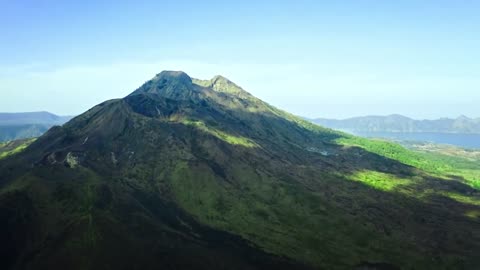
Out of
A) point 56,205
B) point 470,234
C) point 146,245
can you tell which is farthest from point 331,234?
point 56,205

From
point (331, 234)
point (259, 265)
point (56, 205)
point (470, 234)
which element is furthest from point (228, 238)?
point (470, 234)

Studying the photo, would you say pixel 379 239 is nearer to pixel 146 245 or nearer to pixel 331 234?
pixel 331 234

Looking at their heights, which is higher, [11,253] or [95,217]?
[95,217]

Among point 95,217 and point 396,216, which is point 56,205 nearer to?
point 95,217

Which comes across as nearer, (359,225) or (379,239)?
(379,239)

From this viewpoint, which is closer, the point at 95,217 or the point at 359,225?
the point at 95,217

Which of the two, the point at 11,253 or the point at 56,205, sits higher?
the point at 56,205

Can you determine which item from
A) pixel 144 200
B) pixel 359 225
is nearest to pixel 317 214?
pixel 359 225

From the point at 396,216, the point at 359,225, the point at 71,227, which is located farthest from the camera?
the point at 396,216

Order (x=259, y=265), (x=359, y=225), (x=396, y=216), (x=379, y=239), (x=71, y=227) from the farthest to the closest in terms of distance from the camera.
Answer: (x=396, y=216), (x=359, y=225), (x=379, y=239), (x=71, y=227), (x=259, y=265)
